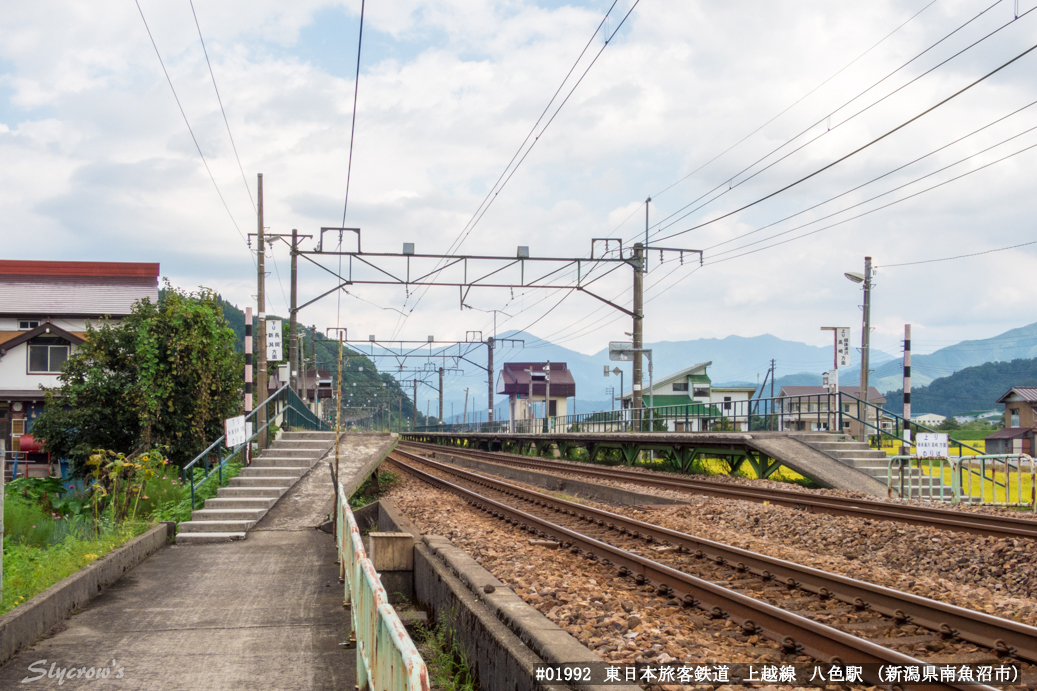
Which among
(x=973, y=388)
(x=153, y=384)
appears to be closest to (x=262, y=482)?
(x=153, y=384)

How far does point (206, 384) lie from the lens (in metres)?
21.2

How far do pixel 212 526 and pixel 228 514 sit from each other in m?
0.59

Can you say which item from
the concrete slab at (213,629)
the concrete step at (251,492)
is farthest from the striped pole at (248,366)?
the concrete slab at (213,629)

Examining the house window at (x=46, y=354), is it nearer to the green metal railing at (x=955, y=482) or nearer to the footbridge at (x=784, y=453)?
the footbridge at (x=784, y=453)

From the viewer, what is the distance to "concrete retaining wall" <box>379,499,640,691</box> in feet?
17.2

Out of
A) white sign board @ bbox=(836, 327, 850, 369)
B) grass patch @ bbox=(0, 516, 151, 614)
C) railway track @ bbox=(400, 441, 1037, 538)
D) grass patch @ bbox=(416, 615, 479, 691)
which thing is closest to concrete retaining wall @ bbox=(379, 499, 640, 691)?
grass patch @ bbox=(416, 615, 479, 691)

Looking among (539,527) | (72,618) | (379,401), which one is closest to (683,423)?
(539,527)

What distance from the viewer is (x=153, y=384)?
20.7m

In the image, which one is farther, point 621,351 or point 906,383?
point 621,351

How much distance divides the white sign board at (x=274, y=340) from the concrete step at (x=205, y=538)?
909cm

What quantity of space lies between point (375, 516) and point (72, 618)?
27.7 ft

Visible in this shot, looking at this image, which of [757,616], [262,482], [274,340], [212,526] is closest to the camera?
[757,616]

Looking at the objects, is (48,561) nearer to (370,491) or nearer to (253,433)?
(253,433)

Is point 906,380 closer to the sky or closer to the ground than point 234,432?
closer to the sky
